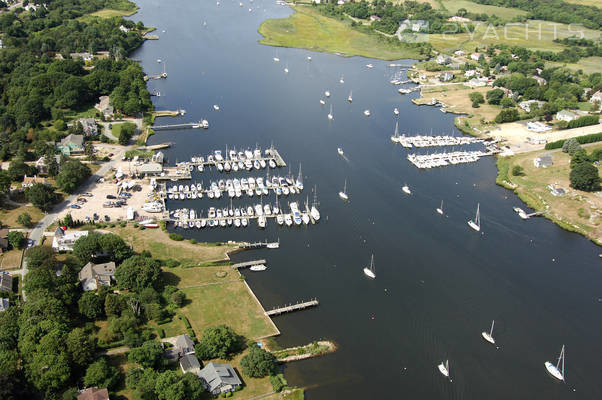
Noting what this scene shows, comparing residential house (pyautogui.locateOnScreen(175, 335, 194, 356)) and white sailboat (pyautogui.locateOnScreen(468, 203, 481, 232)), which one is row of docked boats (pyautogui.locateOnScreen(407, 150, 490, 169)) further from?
residential house (pyautogui.locateOnScreen(175, 335, 194, 356))

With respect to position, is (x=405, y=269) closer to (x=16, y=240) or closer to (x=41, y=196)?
(x=16, y=240)

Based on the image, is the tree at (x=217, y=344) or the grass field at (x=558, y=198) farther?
the grass field at (x=558, y=198)

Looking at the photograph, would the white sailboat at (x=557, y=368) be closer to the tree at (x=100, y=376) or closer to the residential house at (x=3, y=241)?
the tree at (x=100, y=376)

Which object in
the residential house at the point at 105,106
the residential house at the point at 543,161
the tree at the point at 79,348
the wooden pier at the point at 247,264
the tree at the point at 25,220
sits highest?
the residential house at the point at 105,106

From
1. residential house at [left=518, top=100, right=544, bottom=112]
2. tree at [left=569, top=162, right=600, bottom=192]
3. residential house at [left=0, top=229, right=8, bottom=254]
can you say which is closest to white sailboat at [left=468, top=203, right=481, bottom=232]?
tree at [left=569, top=162, right=600, bottom=192]

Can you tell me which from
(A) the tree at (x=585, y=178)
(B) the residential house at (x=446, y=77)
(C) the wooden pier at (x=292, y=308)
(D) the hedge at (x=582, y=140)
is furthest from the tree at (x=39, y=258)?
(B) the residential house at (x=446, y=77)
